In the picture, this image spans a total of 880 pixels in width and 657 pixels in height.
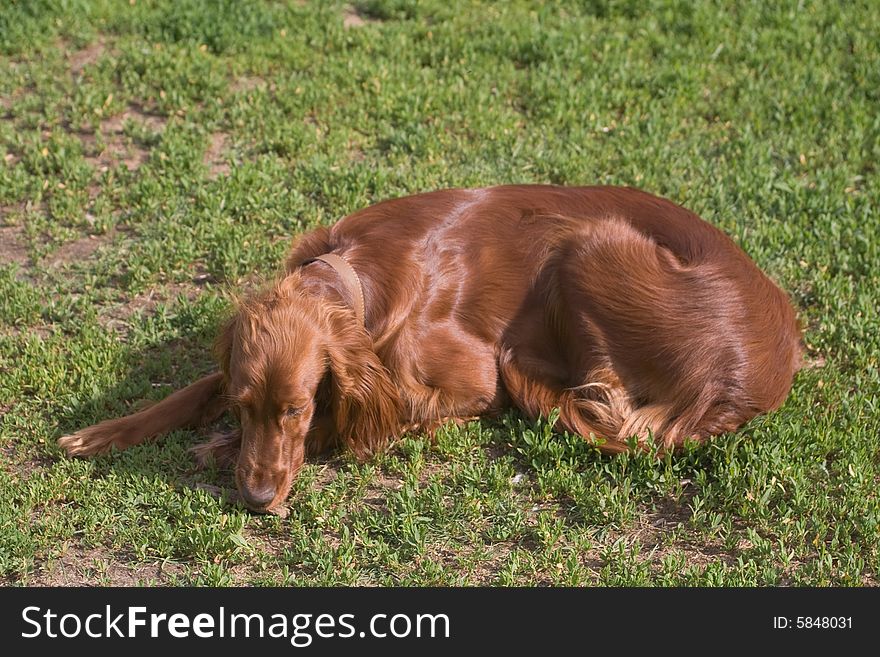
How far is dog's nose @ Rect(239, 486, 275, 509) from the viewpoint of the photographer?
178 inches

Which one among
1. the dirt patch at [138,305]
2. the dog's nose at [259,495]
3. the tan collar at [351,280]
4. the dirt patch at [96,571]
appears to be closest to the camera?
the dirt patch at [96,571]

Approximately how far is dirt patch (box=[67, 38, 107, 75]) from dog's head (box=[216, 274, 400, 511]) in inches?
137

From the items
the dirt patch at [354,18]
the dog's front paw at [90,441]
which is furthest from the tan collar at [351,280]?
the dirt patch at [354,18]

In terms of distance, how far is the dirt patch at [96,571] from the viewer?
14.4 feet

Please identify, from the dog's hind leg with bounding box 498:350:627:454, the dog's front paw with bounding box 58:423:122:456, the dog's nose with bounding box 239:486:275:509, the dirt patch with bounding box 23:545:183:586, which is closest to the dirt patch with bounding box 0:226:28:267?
the dog's front paw with bounding box 58:423:122:456

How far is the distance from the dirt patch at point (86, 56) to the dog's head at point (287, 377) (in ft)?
11.4

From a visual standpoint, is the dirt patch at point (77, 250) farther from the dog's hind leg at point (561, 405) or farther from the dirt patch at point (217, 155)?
the dog's hind leg at point (561, 405)

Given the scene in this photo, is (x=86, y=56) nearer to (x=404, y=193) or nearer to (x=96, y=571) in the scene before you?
(x=404, y=193)

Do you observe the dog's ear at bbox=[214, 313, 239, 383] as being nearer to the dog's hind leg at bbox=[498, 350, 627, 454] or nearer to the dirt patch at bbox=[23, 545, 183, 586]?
the dirt patch at bbox=[23, 545, 183, 586]

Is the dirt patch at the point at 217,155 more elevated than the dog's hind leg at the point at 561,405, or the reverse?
the dirt patch at the point at 217,155

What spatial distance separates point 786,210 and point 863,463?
2.16m

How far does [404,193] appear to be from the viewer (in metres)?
6.64

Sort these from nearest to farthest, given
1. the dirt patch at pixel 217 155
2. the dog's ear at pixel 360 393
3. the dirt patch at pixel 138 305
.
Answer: the dog's ear at pixel 360 393 < the dirt patch at pixel 138 305 < the dirt patch at pixel 217 155

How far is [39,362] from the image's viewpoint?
5.47 metres
